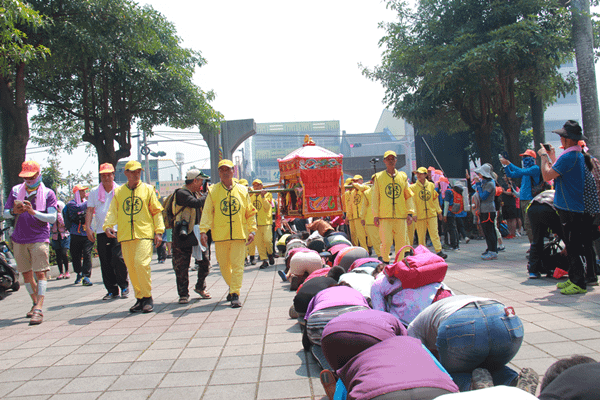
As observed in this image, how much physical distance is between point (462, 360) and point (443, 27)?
18333 millimetres

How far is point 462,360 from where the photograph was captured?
110 inches

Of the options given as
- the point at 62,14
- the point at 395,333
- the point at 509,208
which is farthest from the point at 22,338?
the point at 509,208

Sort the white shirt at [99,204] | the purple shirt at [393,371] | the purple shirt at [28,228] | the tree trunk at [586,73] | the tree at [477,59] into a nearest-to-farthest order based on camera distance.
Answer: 1. the purple shirt at [393,371]
2. the purple shirt at [28,228]
3. the white shirt at [99,204]
4. the tree trunk at [586,73]
5. the tree at [477,59]

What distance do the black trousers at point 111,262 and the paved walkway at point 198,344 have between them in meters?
0.36

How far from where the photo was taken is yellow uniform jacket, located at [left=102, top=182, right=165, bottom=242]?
657 cm

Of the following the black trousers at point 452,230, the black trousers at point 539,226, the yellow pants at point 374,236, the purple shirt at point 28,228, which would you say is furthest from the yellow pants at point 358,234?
the purple shirt at point 28,228

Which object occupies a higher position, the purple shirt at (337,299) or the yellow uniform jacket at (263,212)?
the yellow uniform jacket at (263,212)

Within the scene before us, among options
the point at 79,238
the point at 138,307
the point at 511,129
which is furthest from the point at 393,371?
the point at 511,129

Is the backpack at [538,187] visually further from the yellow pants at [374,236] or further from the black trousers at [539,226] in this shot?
the yellow pants at [374,236]

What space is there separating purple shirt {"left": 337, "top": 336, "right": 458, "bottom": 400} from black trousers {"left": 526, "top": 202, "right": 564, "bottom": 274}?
5.08 meters

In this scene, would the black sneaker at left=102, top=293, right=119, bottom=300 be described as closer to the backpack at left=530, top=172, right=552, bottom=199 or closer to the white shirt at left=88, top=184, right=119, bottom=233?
the white shirt at left=88, top=184, right=119, bottom=233

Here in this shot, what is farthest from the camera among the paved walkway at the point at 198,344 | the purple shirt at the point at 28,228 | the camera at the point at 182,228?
the camera at the point at 182,228

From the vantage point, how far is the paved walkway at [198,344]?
354cm

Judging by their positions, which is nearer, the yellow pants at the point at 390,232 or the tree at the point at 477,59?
the yellow pants at the point at 390,232
